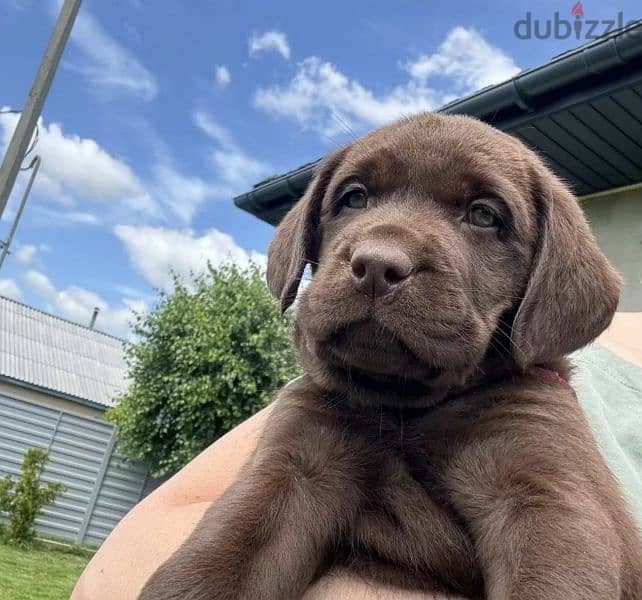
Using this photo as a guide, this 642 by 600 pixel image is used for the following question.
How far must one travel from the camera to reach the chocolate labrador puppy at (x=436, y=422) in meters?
1.56

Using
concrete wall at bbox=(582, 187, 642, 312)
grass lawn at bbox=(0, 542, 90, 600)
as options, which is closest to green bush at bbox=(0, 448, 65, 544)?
grass lawn at bbox=(0, 542, 90, 600)

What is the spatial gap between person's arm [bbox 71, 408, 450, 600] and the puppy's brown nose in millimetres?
634

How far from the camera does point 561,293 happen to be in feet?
6.40

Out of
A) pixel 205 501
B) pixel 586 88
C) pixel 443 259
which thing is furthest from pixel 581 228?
pixel 586 88

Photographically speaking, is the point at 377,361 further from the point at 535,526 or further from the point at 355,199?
the point at 355,199

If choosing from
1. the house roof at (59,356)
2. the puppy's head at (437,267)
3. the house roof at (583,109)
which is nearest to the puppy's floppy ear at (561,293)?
the puppy's head at (437,267)

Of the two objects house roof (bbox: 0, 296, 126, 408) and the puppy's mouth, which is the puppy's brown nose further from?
house roof (bbox: 0, 296, 126, 408)

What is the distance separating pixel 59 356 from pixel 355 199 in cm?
2358

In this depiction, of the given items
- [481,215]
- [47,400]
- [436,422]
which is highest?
[481,215]

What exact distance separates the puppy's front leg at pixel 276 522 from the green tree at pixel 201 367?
37.9ft

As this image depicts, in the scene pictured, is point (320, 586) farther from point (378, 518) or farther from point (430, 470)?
point (430, 470)

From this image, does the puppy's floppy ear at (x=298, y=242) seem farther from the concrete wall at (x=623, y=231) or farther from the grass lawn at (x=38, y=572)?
the grass lawn at (x=38, y=572)

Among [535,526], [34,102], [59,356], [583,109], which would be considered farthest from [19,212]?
[59,356]

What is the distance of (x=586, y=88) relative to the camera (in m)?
5.71
